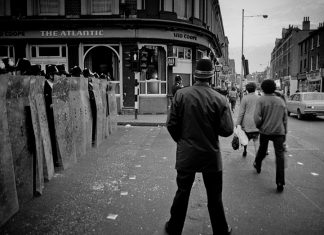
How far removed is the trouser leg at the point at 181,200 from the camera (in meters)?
3.66

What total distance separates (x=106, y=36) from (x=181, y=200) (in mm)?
17568

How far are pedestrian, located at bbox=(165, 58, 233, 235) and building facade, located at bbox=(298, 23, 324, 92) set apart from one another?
4495cm

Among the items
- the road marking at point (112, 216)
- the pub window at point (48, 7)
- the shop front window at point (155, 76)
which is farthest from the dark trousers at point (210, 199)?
the pub window at point (48, 7)

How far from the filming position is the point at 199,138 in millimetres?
3605

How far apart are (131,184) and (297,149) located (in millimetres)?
5740

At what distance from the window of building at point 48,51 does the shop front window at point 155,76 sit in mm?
5105

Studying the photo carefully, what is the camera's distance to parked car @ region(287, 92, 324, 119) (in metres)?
18.6

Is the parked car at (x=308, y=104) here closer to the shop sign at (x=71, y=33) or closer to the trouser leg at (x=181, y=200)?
the shop sign at (x=71, y=33)

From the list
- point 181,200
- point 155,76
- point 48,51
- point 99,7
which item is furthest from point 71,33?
point 181,200

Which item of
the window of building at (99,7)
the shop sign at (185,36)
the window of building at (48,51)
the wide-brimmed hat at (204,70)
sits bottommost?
the wide-brimmed hat at (204,70)

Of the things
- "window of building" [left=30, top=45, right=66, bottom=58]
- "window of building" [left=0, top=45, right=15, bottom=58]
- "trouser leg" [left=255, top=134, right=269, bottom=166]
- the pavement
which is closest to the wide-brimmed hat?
the pavement

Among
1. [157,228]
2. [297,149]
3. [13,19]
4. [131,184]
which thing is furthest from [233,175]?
[13,19]

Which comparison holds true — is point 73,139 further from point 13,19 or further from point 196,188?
point 13,19

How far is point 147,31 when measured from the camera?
65.5 feet
